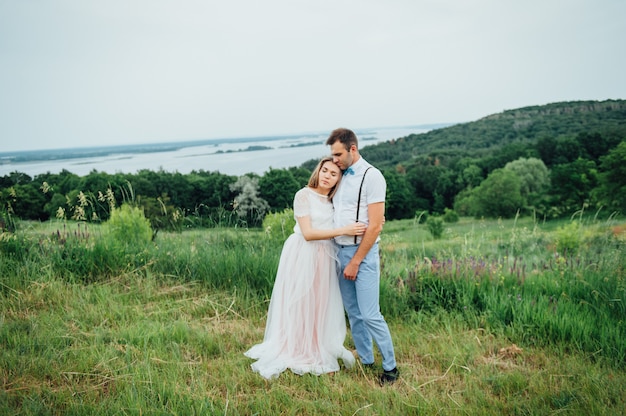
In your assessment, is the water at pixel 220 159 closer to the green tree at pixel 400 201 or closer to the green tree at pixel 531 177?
the green tree at pixel 400 201

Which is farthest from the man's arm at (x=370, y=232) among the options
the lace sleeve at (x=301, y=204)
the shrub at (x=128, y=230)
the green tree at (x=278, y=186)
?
the green tree at (x=278, y=186)

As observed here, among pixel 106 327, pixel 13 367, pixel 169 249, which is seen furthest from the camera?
pixel 169 249

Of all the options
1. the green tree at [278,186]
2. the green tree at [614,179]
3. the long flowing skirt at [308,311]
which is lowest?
the green tree at [614,179]

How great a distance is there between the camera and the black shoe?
10.9 feet

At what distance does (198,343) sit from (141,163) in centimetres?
3527

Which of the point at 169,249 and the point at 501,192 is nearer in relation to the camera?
the point at 169,249

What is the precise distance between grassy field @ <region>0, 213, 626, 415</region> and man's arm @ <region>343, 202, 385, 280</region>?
3.16 ft

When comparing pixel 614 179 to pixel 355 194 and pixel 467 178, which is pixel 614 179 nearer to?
pixel 467 178

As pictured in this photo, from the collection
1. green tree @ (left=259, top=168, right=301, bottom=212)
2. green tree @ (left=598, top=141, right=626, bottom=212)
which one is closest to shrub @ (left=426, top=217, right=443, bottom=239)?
green tree @ (left=259, top=168, right=301, bottom=212)

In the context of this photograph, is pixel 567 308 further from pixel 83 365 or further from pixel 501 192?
pixel 501 192

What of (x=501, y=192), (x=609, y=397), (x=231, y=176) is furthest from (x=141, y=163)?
(x=501, y=192)

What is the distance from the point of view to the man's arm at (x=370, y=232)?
3.24m

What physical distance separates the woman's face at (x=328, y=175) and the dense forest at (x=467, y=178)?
9.96 ft

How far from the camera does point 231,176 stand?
30062 mm
